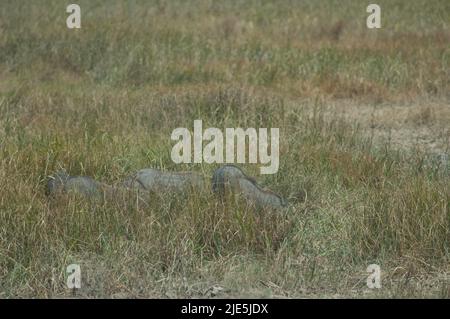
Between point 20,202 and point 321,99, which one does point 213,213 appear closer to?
point 20,202

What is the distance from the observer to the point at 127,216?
18.0ft

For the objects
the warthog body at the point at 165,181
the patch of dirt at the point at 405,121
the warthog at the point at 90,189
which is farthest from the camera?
the patch of dirt at the point at 405,121

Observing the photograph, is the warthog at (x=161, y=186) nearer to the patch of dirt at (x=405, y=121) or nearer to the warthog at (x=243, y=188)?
the warthog at (x=243, y=188)

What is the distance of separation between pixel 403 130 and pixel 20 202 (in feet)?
15.9

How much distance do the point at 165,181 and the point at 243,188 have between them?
0.58m

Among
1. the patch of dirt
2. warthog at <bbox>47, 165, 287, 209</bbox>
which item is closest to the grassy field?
the patch of dirt

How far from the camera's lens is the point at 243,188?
584 centimetres

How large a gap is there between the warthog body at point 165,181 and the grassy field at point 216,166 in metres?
0.22

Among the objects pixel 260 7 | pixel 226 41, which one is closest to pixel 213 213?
pixel 226 41

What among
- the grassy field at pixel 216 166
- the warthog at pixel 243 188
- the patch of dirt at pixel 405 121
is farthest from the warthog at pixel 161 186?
the patch of dirt at pixel 405 121

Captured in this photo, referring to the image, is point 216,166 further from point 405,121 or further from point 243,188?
point 405,121

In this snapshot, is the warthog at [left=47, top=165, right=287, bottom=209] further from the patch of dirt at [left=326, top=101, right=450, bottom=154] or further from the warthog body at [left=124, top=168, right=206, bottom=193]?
the patch of dirt at [left=326, top=101, right=450, bottom=154]

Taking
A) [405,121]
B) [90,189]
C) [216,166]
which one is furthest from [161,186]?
[405,121]

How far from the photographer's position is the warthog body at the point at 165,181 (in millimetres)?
5918
